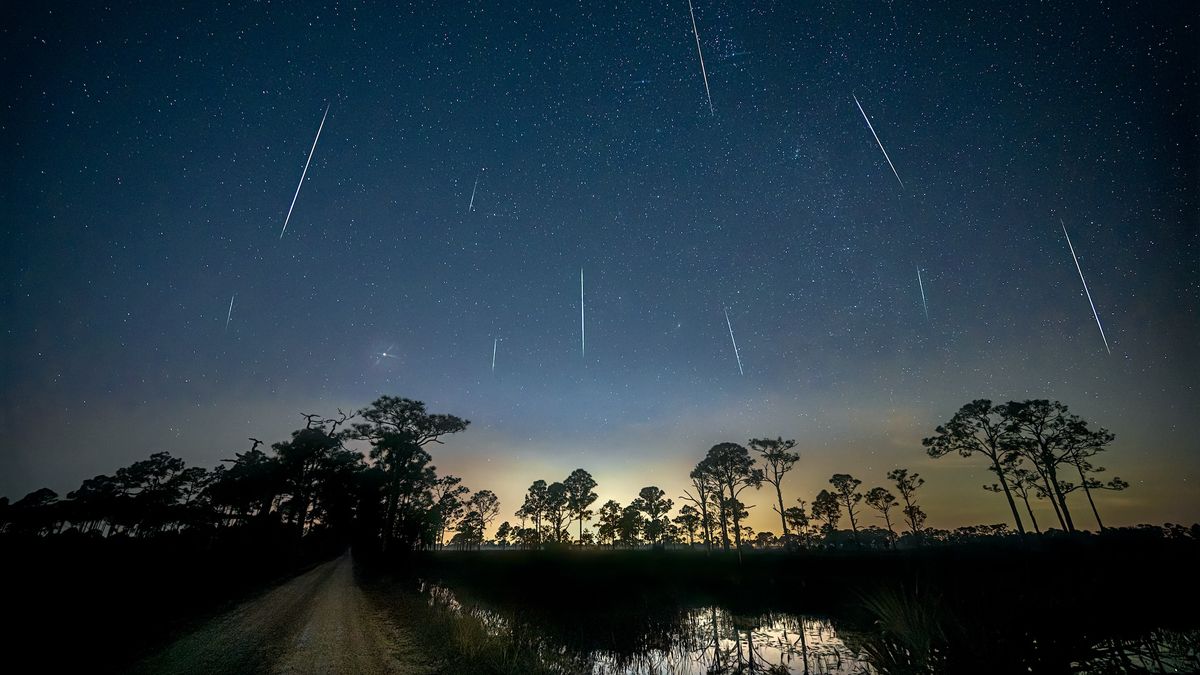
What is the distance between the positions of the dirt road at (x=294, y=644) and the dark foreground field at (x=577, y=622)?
0.22 feet

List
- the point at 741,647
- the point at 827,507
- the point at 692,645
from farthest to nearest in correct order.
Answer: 1. the point at 827,507
2. the point at 692,645
3. the point at 741,647

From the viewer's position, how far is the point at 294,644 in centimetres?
1076

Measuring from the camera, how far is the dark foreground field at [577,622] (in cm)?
481

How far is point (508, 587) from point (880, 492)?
85.4 m

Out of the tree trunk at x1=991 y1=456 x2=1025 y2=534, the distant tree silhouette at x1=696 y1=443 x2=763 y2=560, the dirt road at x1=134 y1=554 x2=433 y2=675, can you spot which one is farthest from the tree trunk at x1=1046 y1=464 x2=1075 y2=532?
the dirt road at x1=134 y1=554 x2=433 y2=675

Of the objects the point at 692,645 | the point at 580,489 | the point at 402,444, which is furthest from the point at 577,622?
the point at 580,489

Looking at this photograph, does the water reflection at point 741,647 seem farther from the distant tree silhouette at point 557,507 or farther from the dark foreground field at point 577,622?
the distant tree silhouette at point 557,507

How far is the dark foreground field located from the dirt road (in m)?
0.07

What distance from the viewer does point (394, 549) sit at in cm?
4178

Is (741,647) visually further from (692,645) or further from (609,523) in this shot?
(609,523)

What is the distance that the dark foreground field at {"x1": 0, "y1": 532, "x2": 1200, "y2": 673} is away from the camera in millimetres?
4809

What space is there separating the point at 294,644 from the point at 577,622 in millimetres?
10544

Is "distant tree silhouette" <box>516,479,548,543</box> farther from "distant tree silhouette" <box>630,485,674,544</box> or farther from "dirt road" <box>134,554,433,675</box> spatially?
"dirt road" <box>134,554,433,675</box>

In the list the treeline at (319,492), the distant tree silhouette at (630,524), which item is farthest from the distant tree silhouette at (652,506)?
the treeline at (319,492)
